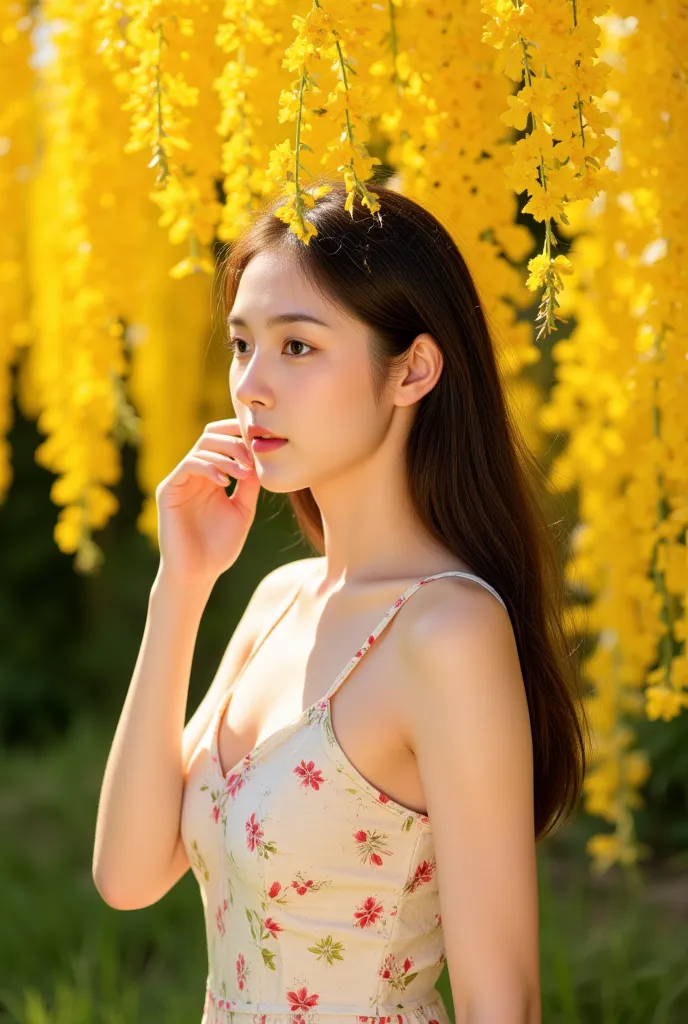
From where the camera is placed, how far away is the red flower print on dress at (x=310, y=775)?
4.64ft

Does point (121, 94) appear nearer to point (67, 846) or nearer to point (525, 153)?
point (525, 153)

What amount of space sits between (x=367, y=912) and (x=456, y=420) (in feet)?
1.89

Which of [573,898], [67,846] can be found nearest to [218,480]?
[573,898]

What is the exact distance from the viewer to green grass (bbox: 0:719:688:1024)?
269 cm

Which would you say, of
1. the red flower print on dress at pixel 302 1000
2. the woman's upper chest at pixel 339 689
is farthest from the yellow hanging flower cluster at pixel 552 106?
the red flower print on dress at pixel 302 1000

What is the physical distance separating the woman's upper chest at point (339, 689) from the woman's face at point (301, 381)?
18 cm

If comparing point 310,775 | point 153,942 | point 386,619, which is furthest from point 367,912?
point 153,942

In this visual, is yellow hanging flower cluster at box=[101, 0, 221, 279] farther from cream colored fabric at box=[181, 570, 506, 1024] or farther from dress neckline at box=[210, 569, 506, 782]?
cream colored fabric at box=[181, 570, 506, 1024]

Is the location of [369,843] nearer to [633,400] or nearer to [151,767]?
[151,767]

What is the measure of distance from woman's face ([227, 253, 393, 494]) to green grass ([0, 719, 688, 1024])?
1.47m

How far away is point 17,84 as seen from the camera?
289cm

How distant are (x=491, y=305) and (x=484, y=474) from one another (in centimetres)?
55

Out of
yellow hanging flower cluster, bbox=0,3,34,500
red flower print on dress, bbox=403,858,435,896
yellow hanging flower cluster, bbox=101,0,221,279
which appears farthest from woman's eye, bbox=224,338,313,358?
yellow hanging flower cluster, bbox=0,3,34,500

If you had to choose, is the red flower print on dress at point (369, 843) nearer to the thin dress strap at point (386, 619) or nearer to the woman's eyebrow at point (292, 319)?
the thin dress strap at point (386, 619)
